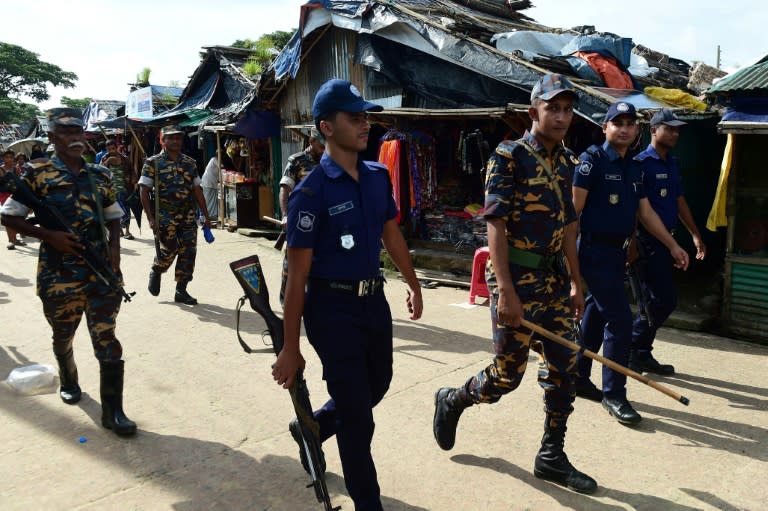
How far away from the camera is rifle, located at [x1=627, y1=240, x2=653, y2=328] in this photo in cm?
495

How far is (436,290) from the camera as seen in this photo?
848 cm

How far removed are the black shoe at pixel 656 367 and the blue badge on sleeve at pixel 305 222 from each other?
361cm

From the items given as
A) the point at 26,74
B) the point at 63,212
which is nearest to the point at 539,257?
the point at 63,212

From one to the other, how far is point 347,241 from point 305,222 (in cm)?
20

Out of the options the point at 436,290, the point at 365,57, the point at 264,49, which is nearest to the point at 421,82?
the point at 365,57

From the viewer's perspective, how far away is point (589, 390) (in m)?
4.50

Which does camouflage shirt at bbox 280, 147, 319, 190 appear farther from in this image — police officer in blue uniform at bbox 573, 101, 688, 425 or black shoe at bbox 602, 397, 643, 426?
black shoe at bbox 602, 397, 643, 426

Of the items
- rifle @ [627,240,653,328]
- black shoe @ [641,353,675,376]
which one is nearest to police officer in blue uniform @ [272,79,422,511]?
rifle @ [627,240,653,328]

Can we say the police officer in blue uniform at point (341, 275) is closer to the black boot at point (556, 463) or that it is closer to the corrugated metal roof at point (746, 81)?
the black boot at point (556, 463)

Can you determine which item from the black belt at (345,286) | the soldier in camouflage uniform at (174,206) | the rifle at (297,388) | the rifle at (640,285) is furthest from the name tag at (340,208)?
the soldier in camouflage uniform at (174,206)

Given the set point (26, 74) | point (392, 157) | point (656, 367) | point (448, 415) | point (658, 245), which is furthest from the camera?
point (26, 74)

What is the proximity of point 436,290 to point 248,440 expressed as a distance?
Result: 4.85 meters

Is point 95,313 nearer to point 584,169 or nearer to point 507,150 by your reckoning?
point 507,150

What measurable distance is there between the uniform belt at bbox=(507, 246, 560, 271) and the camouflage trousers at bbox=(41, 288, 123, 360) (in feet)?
8.28
